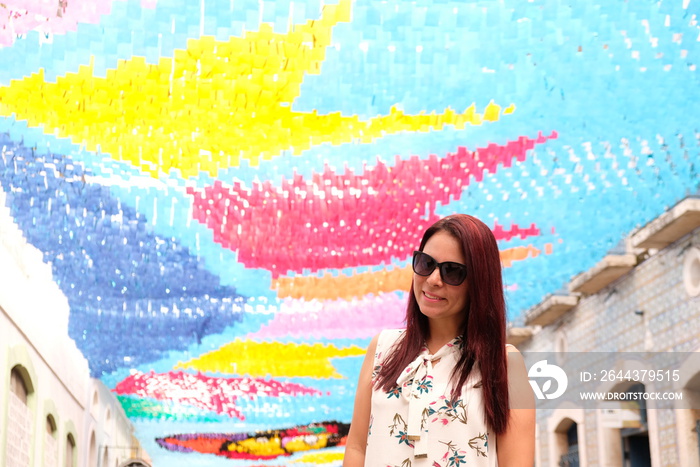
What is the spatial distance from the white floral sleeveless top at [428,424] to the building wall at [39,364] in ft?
19.8

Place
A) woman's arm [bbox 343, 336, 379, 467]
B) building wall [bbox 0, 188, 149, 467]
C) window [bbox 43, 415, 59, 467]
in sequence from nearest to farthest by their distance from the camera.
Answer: woman's arm [bbox 343, 336, 379, 467] < building wall [bbox 0, 188, 149, 467] < window [bbox 43, 415, 59, 467]

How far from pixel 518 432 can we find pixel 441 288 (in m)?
0.29

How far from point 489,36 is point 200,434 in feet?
40.7

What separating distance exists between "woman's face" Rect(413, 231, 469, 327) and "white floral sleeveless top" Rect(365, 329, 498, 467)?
3.9 inches

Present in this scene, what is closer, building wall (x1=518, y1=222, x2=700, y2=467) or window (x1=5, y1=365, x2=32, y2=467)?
window (x1=5, y1=365, x2=32, y2=467)

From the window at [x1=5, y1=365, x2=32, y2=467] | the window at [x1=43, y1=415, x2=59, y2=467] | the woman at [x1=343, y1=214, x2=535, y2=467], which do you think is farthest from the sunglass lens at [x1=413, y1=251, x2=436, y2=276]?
the window at [x1=43, y1=415, x2=59, y2=467]

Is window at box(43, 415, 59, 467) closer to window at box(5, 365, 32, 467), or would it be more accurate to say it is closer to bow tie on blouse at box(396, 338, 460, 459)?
window at box(5, 365, 32, 467)

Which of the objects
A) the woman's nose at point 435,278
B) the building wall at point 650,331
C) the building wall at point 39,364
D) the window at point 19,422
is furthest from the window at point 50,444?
the woman's nose at point 435,278

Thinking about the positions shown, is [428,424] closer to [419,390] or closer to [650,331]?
[419,390]

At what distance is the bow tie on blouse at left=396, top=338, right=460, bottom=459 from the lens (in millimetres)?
1675

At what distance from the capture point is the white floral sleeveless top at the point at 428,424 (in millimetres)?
1674

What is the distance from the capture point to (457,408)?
1.70m

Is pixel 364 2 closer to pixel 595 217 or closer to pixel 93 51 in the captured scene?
pixel 93 51

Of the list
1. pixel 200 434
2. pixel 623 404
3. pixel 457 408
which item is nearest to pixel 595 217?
pixel 623 404
